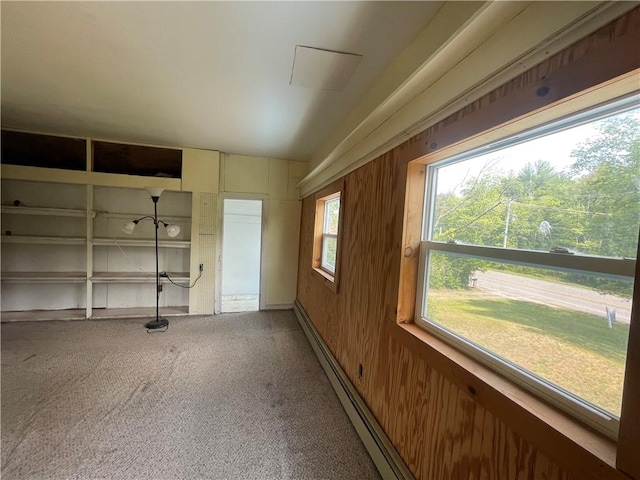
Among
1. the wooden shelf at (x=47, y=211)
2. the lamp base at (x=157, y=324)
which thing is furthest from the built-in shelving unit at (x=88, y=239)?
the lamp base at (x=157, y=324)

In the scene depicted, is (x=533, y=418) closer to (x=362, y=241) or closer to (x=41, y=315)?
(x=362, y=241)

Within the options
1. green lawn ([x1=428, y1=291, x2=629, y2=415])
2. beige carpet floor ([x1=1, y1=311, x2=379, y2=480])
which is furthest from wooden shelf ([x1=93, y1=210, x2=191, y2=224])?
green lawn ([x1=428, y1=291, x2=629, y2=415])

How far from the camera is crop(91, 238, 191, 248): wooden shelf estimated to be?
3658 millimetres

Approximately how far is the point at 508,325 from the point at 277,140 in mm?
3095

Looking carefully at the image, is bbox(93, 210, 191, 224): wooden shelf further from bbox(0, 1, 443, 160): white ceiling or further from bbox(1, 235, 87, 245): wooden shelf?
bbox(0, 1, 443, 160): white ceiling

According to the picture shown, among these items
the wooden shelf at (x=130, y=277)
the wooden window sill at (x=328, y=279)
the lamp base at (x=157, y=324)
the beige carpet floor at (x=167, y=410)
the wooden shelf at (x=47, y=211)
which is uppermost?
the wooden shelf at (x=47, y=211)

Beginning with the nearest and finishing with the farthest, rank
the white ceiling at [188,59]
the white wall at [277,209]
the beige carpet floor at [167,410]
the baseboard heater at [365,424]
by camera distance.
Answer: the white ceiling at [188,59]
the baseboard heater at [365,424]
the beige carpet floor at [167,410]
the white wall at [277,209]

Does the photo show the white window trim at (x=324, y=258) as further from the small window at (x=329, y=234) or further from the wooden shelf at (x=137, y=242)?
the wooden shelf at (x=137, y=242)

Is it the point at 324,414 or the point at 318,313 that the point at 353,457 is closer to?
the point at 324,414

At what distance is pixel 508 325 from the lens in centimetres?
100

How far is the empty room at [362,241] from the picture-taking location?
75 centimetres

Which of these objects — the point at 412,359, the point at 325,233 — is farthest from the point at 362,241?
the point at 325,233

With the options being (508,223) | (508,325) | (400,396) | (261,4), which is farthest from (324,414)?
(261,4)

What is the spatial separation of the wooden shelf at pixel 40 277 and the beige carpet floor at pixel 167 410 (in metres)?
0.58
